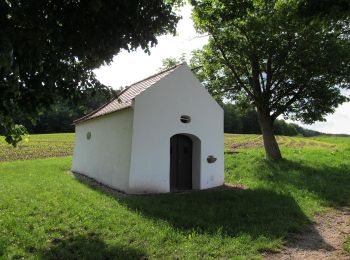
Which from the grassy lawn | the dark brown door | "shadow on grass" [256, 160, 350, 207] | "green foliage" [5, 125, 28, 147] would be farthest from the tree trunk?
"green foliage" [5, 125, 28, 147]

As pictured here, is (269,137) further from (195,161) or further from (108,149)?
(108,149)

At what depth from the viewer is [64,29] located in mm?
6996

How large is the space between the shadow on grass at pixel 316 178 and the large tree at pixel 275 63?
6.42 feet

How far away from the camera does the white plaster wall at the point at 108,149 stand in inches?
548

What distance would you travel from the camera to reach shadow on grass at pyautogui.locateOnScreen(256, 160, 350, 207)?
42.8ft

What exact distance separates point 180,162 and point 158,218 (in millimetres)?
5904

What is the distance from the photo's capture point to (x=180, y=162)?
15.3 m

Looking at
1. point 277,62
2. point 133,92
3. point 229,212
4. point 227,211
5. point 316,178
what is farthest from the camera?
point 277,62

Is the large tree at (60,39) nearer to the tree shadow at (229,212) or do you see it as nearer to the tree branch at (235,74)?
the tree shadow at (229,212)

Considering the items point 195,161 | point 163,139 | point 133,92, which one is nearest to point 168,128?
point 163,139

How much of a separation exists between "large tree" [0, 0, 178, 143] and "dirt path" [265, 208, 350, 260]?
5137 millimetres

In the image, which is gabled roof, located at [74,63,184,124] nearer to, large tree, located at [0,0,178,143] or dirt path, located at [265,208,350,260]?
large tree, located at [0,0,178,143]

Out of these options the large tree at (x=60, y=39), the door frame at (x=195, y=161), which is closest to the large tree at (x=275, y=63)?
the door frame at (x=195, y=161)

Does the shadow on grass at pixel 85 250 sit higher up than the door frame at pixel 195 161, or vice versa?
the door frame at pixel 195 161
